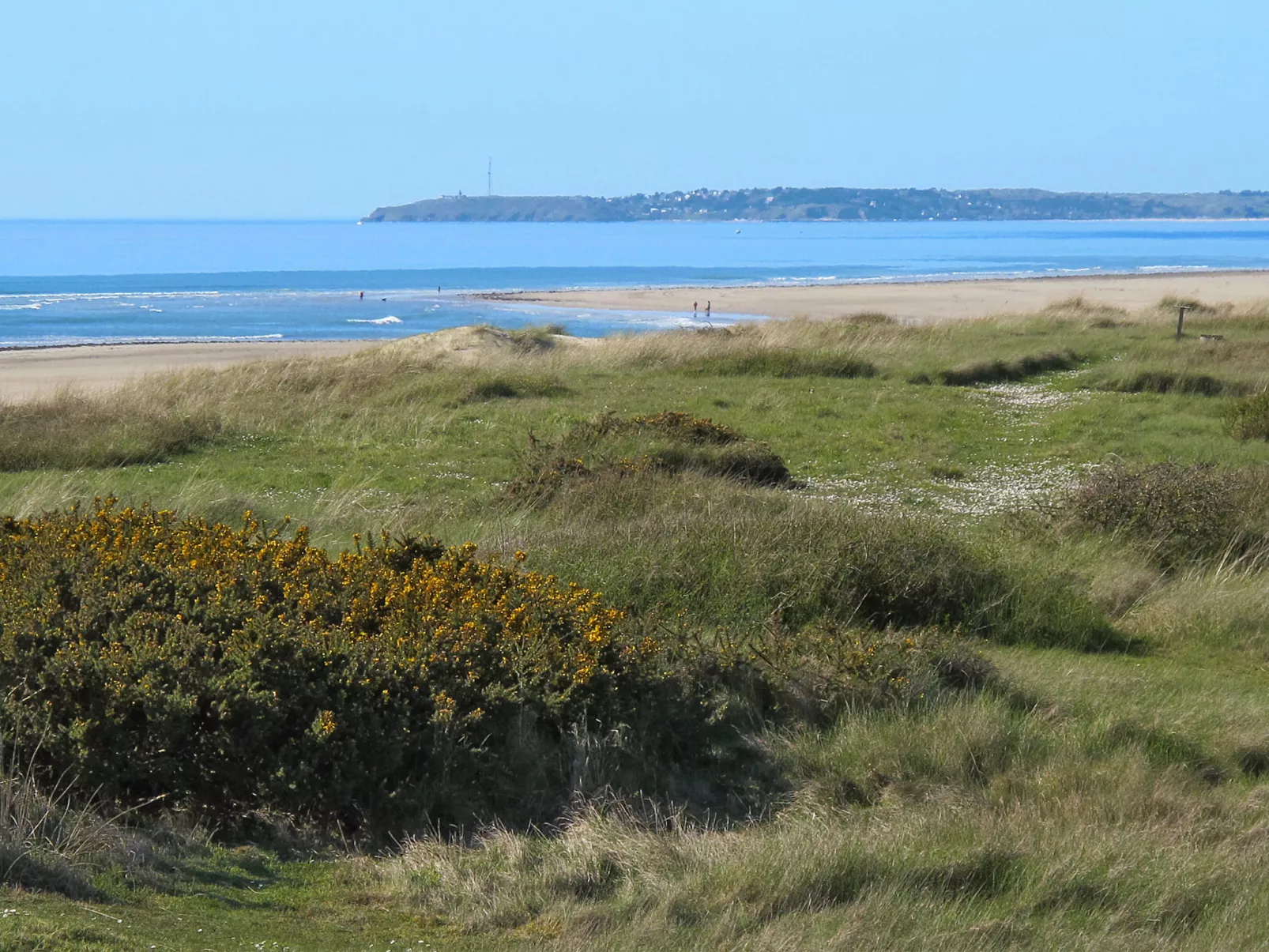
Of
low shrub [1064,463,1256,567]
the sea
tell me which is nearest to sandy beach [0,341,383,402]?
the sea

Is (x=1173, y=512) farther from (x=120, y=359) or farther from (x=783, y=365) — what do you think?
(x=120, y=359)

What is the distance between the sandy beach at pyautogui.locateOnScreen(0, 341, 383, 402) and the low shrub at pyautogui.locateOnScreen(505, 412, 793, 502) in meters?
17.8

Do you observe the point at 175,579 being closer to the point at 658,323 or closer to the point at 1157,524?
the point at 1157,524

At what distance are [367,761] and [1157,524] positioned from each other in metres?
7.54

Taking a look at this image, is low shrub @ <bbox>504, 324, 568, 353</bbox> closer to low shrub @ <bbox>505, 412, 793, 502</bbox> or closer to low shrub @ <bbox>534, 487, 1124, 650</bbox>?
low shrub @ <bbox>505, 412, 793, 502</bbox>

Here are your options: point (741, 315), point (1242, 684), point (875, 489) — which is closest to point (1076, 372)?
point (875, 489)

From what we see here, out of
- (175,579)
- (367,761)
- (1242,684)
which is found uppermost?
(175,579)

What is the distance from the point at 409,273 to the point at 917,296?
48.0m

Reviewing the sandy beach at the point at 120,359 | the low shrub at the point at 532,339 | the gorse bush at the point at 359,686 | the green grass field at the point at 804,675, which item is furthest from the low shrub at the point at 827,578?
the low shrub at the point at 532,339

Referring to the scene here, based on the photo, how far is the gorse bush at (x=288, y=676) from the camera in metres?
5.34

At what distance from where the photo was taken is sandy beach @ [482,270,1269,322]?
62.7 meters

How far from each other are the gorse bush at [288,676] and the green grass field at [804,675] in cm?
18

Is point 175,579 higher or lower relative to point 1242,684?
higher

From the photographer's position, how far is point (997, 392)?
22812 millimetres
